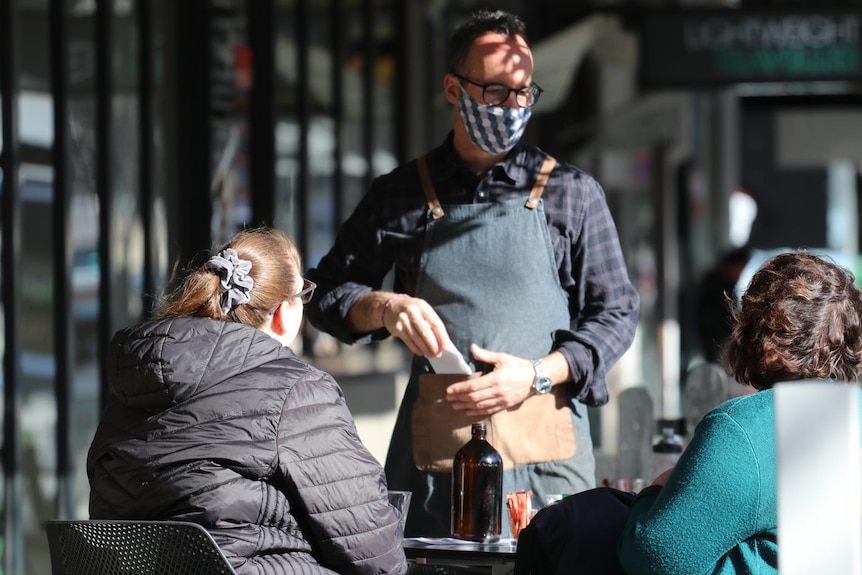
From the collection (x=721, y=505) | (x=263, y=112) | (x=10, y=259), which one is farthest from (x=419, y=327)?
(x=263, y=112)

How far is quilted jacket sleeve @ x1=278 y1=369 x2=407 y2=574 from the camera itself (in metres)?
2.47

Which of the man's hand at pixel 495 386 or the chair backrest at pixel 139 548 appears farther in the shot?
the man's hand at pixel 495 386

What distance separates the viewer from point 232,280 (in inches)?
105

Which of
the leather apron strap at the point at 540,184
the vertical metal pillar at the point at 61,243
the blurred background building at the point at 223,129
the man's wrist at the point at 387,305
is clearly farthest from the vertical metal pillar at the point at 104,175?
the leather apron strap at the point at 540,184

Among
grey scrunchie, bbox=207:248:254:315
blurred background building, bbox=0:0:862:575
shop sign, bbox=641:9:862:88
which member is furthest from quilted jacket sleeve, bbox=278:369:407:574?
shop sign, bbox=641:9:862:88

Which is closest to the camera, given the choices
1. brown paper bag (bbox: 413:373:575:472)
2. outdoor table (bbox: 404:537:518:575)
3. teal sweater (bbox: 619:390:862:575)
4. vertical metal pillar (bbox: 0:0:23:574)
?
teal sweater (bbox: 619:390:862:575)

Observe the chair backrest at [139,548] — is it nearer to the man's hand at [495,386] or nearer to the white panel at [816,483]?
the man's hand at [495,386]

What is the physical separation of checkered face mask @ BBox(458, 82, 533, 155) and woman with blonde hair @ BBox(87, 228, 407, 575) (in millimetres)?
874

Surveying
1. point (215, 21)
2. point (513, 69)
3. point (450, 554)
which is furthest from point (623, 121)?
point (450, 554)

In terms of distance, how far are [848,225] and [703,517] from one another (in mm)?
24809

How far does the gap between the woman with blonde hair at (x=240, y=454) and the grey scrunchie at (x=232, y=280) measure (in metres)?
0.09

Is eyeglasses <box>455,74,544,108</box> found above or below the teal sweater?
above

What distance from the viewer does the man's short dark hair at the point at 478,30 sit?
3240mm

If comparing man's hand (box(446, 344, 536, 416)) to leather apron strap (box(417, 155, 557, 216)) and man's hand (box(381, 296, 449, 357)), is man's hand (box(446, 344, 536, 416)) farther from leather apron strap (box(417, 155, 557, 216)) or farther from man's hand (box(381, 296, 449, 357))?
leather apron strap (box(417, 155, 557, 216))
